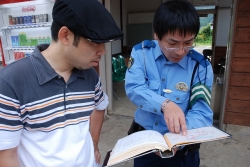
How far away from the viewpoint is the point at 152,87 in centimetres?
112

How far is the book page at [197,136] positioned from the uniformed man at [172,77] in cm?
4

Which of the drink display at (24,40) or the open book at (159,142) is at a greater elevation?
the drink display at (24,40)

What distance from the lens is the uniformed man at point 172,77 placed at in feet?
3.26

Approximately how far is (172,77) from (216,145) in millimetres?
2165

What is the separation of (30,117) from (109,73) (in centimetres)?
278

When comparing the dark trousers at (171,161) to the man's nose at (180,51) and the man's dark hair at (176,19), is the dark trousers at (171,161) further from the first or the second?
the man's dark hair at (176,19)

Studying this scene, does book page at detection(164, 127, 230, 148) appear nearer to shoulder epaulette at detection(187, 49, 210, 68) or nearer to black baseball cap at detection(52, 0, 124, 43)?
shoulder epaulette at detection(187, 49, 210, 68)

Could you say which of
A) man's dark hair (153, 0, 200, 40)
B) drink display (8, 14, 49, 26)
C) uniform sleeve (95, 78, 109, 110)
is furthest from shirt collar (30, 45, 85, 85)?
drink display (8, 14, 49, 26)

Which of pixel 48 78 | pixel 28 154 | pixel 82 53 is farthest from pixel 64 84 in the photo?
pixel 28 154

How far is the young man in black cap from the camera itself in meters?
0.78

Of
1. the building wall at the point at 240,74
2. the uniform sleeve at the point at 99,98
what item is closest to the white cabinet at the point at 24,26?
the uniform sleeve at the point at 99,98

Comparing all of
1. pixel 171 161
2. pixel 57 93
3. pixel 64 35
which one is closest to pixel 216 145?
pixel 171 161

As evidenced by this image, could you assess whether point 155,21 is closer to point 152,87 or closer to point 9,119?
point 152,87

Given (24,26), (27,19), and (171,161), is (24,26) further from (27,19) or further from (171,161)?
(171,161)
